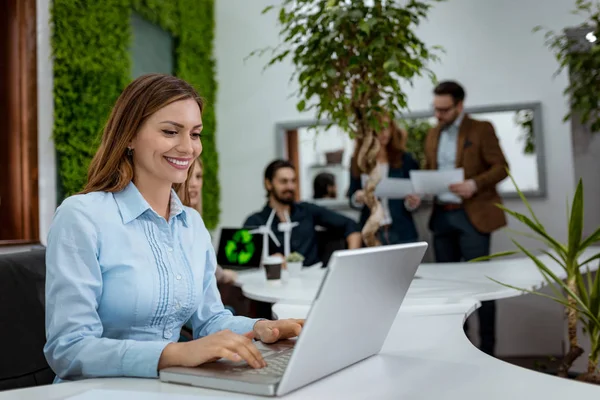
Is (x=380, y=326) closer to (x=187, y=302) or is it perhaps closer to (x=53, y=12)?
(x=187, y=302)

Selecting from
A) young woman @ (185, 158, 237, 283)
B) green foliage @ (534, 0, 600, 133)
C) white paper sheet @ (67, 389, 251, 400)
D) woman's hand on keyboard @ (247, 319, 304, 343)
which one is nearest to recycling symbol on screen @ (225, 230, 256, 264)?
young woman @ (185, 158, 237, 283)

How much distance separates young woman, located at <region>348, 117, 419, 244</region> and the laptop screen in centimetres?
111

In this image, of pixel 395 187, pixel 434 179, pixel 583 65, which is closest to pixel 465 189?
Result: pixel 434 179

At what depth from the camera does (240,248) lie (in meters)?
2.85

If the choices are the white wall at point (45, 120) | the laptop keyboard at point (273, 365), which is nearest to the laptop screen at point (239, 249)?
the white wall at point (45, 120)

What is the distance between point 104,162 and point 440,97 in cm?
294

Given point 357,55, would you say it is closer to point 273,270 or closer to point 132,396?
→ point 273,270

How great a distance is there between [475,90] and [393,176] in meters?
1.02

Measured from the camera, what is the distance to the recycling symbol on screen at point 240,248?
2822 mm

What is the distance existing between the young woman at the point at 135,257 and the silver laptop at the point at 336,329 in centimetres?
10

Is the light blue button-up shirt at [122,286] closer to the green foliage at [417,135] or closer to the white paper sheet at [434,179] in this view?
the white paper sheet at [434,179]

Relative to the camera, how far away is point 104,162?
1.27 metres

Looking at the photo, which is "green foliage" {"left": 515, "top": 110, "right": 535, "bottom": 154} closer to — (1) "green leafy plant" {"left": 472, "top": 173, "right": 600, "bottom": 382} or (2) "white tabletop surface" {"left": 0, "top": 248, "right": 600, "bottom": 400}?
(1) "green leafy plant" {"left": 472, "top": 173, "right": 600, "bottom": 382}

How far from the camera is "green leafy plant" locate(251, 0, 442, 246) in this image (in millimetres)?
2307
